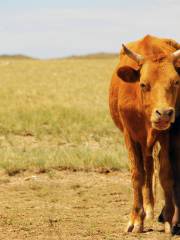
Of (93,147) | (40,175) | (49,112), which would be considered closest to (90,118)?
(49,112)

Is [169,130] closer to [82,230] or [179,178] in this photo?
[179,178]

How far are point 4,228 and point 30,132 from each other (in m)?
8.85

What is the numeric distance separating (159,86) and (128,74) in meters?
0.67

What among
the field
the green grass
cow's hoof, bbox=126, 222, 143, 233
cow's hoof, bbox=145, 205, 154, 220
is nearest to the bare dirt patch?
the field

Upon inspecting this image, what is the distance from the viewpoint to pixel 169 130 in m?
8.02

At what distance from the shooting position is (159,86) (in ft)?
24.2

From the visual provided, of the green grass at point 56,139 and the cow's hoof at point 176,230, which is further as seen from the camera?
the green grass at point 56,139

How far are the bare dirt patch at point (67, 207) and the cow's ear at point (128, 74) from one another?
1668 mm

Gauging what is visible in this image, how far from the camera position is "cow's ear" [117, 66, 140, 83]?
7.95m

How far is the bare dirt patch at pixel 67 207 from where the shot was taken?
800 cm

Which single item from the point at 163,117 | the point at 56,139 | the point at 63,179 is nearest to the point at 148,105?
the point at 163,117

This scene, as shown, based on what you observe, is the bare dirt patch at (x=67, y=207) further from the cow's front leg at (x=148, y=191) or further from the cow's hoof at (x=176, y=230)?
the cow's front leg at (x=148, y=191)

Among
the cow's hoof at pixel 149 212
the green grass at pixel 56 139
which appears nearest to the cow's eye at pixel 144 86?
the cow's hoof at pixel 149 212

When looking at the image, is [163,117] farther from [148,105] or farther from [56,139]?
[56,139]
